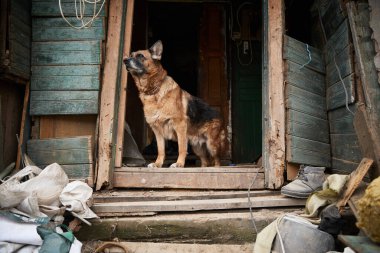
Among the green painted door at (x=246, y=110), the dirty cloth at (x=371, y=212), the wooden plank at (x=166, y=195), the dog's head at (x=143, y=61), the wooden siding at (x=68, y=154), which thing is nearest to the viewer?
the dirty cloth at (x=371, y=212)

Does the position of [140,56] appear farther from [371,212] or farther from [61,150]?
[371,212]

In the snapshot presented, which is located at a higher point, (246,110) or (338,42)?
(338,42)

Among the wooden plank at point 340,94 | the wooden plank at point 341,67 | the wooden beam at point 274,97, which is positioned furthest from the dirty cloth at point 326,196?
the wooden plank at point 341,67

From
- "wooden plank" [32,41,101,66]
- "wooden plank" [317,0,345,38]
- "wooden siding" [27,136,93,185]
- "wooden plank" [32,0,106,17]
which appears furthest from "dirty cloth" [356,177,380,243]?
"wooden plank" [32,0,106,17]

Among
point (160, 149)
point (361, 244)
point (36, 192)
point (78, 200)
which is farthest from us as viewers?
point (160, 149)

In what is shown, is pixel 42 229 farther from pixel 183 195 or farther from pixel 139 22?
pixel 139 22

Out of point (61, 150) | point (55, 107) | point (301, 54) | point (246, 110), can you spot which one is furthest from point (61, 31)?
point (246, 110)

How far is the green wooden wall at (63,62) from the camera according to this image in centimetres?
371

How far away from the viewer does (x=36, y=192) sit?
256 centimetres

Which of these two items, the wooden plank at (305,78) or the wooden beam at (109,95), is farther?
the wooden plank at (305,78)

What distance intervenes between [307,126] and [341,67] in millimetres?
761

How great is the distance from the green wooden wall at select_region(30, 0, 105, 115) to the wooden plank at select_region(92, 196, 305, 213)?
1240 mm

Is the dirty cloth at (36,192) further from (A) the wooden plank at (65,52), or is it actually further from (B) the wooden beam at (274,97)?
(B) the wooden beam at (274,97)

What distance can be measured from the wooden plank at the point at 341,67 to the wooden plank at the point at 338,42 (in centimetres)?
6
